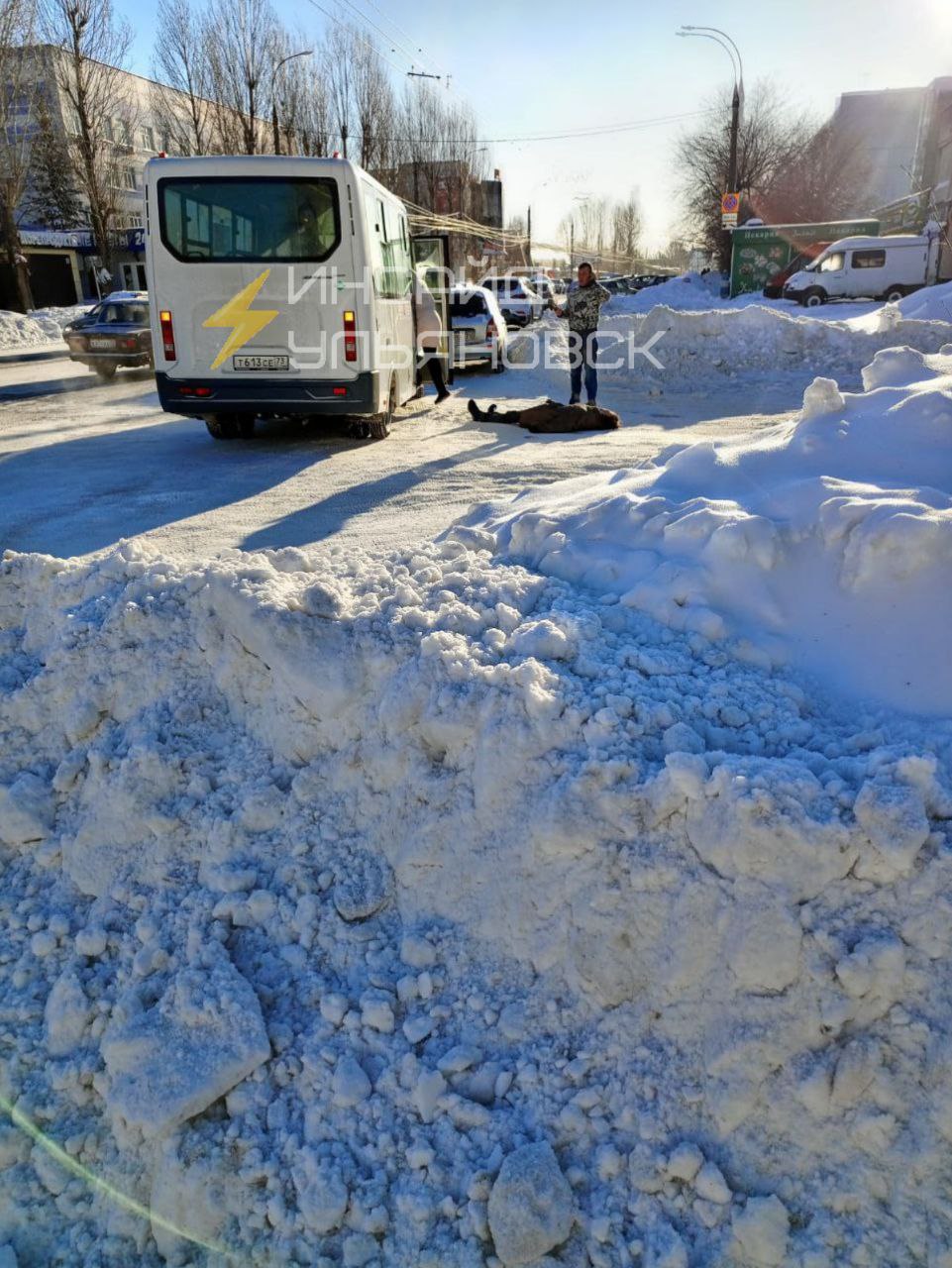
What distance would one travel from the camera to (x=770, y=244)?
33.5 metres

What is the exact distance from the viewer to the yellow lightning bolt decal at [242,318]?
8539mm

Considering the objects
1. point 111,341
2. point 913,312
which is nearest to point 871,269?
point 913,312

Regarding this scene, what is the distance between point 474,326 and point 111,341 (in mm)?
7063

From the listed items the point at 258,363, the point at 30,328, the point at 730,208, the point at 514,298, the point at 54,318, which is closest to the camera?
the point at 258,363

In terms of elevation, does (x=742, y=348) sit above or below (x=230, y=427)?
above

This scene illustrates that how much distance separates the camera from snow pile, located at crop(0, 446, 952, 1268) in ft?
6.56

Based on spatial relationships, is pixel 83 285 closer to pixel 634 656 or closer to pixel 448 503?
pixel 448 503

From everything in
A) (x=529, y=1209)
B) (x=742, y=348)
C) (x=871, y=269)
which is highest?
(x=871, y=269)

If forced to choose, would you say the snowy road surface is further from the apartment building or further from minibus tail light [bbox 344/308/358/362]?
the apartment building

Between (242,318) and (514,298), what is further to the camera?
(514,298)

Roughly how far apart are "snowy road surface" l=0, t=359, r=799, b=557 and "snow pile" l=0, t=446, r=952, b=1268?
8.03 feet

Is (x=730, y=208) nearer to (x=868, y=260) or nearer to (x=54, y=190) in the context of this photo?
(x=868, y=260)

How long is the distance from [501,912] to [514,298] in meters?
25.9

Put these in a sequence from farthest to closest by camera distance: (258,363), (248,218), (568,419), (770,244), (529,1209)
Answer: (770,244) < (568,419) < (258,363) < (248,218) < (529,1209)
